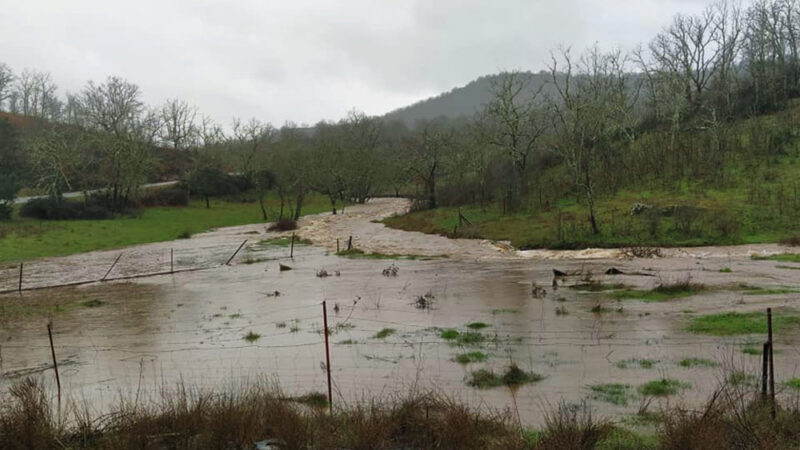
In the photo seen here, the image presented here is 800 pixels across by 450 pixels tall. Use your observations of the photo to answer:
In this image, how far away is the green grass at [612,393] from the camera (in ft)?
33.0

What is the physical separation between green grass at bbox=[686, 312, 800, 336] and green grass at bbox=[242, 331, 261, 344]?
38.8 ft

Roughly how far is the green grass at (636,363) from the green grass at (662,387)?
1052mm

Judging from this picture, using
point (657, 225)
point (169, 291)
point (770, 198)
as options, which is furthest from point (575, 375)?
point (770, 198)

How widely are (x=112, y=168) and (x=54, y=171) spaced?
6.59 metres

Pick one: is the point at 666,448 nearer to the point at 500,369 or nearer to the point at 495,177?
the point at 500,369

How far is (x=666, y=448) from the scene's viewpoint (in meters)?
7.13

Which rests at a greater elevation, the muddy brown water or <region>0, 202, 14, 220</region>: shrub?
<region>0, 202, 14, 220</region>: shrub

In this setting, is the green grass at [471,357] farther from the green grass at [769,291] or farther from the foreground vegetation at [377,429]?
the green grass at [769,291]

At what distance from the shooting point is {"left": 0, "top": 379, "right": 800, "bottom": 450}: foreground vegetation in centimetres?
729

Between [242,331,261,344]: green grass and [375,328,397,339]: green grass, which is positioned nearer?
[375,328,397,339]: green grass

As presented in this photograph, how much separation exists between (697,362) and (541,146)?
5354 centimetres

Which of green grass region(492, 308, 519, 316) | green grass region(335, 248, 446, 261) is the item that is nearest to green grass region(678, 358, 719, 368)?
green grass region(492, 308, 519, 316)

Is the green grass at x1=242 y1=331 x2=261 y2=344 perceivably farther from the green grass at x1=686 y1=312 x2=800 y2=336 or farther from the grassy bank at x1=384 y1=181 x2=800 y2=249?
the grassy bank at x1=384 y1=181 x2=800 y2=249

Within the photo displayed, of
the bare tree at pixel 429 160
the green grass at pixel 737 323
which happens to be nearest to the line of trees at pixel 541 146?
the bare tree at pixel 429 160
